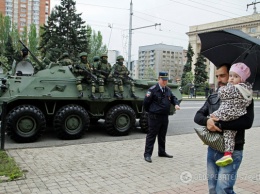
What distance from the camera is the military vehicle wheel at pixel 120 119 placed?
883 cm

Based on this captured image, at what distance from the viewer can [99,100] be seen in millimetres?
8664

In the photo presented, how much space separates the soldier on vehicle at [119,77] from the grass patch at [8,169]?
12.0 ft

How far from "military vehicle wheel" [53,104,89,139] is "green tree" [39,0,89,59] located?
30.4m

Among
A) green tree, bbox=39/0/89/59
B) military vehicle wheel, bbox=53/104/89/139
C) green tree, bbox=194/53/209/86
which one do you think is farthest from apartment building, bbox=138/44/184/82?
military vehicle wheel, bbox=53/104/89/139

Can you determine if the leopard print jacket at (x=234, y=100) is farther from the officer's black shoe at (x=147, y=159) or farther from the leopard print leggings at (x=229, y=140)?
the officer's black shoe at (x=147, y=159)

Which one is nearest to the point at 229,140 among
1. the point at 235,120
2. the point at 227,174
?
the point at 235,120

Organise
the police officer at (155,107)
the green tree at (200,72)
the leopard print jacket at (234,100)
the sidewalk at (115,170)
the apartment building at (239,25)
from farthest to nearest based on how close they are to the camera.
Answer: the apartment building at (239,25), the green tree at (200,72), the police officer at (155,107), the sidewalk at (115,170), the leopard print jacket at (234,100)

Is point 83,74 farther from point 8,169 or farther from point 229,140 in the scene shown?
point 229,140

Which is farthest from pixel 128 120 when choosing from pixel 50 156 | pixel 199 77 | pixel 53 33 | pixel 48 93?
pixel 199 77

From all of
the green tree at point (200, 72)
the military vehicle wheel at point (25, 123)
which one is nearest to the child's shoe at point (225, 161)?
the military vehicle wheel at point (25, 123)

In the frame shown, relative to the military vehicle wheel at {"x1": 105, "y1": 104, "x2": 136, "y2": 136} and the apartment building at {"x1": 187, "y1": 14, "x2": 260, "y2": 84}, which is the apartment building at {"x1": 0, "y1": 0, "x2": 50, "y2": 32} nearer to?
the apartment building at {"x1": 187, "y1": 14, "x2": 260, "y2": 84}

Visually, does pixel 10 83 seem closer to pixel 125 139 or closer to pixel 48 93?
pixel 48 93

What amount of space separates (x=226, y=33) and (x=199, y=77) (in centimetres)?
4704

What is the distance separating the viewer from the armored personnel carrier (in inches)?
303
